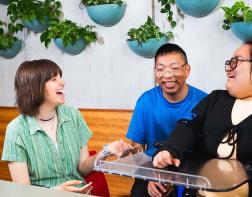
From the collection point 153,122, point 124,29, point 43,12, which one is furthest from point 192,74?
point 43,12

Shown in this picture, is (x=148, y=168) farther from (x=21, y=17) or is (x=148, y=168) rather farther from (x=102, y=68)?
(x=21, y=17)

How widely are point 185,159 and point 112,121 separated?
204cm

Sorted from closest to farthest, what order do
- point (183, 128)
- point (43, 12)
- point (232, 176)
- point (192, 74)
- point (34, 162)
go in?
point (232, 176)
point (183, 128)
point (34, 162)
point (192, 74)
point (43, 12)

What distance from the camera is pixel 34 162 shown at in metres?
1.98

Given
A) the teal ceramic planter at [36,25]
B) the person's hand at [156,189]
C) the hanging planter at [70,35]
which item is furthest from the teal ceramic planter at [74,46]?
the person's hand at [156,189]

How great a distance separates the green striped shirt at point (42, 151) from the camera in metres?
1.95

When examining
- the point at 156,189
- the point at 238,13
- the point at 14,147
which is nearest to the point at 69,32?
the point at 238,13

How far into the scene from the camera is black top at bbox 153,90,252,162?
160cm

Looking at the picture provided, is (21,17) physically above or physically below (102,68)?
above

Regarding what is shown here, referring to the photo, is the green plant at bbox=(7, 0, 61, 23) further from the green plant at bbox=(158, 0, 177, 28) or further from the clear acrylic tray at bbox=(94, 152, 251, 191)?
the clear acrylic tray at bbox=(94, 152, 251, 191)

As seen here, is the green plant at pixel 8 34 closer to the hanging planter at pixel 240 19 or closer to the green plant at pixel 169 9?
the green plant at pixel 169 9

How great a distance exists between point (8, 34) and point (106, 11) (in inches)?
48.5

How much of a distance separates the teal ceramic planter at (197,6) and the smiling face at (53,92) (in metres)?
1.32

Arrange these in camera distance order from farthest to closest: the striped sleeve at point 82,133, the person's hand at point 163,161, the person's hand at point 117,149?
the striped sleeve at point 82,133 → the person's hand at point 117,149 → the person's hand at point 163,161
